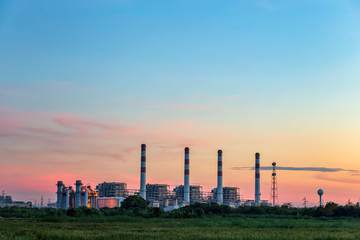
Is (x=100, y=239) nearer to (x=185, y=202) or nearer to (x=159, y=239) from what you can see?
(x=159, y=239)

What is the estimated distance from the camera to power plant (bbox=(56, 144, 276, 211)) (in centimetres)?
9544

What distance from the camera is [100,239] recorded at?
25.0 meters

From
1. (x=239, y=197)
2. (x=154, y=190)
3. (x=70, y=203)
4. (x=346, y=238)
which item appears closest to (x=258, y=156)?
(x=239, y=197)

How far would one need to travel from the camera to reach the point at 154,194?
105 metres

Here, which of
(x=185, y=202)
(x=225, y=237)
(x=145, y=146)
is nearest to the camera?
(x=225, y=237)

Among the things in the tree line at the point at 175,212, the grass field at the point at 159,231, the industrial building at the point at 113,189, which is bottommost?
the tree line at the point at 175,212

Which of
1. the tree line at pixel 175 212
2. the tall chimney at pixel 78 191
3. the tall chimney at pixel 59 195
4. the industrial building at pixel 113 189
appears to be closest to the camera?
the tree line at pixel 175 212

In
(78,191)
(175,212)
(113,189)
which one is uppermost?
(113,189)

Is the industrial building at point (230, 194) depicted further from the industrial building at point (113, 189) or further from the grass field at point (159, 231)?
the grass field at point (159, 231)

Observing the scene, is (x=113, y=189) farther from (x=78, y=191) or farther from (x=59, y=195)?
(x=59, y=195)

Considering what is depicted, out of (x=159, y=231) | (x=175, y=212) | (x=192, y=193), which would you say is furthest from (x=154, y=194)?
(x=159, y=231)

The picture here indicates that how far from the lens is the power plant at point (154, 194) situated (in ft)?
313

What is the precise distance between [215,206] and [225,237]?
55.8 meters

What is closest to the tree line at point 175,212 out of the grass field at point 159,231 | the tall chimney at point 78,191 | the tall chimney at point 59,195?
the grass field at point 159,231
